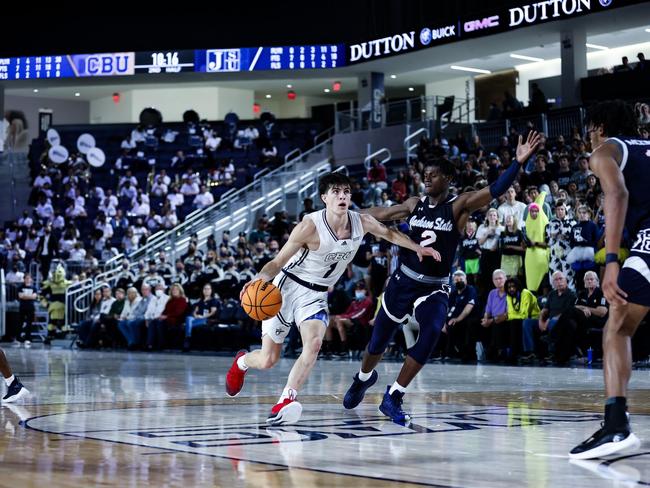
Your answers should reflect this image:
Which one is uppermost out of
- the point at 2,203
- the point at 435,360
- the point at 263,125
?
the point at 263,125

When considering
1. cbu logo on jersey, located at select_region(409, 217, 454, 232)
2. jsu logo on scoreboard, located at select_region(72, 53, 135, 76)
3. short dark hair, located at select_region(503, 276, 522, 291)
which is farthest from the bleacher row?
cbu logo on jersey, located at select_region(409, 217, 454, 232)

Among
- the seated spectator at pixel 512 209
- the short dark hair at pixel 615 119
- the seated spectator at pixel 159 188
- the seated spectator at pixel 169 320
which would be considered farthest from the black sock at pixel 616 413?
the seated spectator at pixel 159 188

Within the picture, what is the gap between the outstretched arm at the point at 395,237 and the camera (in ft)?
25.6

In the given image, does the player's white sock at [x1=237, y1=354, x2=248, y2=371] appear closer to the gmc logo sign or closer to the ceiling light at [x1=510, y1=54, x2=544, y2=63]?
the gmc logo sign

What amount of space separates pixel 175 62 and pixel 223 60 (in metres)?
1.71

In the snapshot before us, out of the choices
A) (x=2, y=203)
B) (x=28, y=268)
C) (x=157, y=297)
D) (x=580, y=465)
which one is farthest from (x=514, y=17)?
(x=580, y=465)

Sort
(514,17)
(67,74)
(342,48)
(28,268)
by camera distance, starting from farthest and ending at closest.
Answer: (67,74), (342,48), (28,268), (514,17)

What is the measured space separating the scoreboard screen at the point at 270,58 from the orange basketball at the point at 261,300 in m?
26.3

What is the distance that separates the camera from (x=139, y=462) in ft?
17.9

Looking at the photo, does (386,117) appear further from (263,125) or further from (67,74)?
(67,74)

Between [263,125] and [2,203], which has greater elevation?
[263,125]

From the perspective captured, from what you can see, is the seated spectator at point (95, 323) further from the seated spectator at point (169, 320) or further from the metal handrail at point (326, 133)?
the metal handrail at point (326, 133)

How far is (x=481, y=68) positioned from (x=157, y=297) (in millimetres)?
18135

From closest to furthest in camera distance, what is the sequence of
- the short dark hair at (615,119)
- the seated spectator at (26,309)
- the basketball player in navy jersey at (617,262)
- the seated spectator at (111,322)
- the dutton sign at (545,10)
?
the basketball player in navy jersey at (617,262) → the short dark hair at (615,119) → the seated spectator at (111,322) → the seated spectator at (26,309) → the dutton sign at (545,10)
